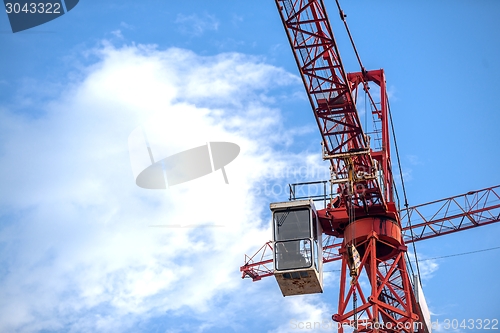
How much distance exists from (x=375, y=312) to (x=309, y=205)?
645 centimetres

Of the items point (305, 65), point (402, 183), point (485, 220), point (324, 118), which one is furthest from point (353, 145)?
point (485, 220)

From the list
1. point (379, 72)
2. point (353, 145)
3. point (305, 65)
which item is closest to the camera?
point (305, 65)

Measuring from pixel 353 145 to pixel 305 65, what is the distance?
589 centimetres

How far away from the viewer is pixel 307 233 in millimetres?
48250

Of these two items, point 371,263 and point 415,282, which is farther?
point 415,282

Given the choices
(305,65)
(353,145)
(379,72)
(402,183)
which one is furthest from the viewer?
(402,183)

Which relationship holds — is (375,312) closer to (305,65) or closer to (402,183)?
(305,65)

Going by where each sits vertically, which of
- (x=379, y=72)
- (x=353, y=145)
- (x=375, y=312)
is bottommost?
(x=375, y=312)

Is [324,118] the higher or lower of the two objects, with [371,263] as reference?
higher

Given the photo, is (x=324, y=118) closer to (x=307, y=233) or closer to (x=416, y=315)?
(x=307, y=233)

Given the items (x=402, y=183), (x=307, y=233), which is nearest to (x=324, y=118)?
(x=307, y=233)

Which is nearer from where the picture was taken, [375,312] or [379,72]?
[375,312]

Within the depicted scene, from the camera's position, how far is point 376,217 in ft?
163

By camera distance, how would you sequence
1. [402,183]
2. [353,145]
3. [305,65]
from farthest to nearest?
[402,183], [353,145], [305,65]
